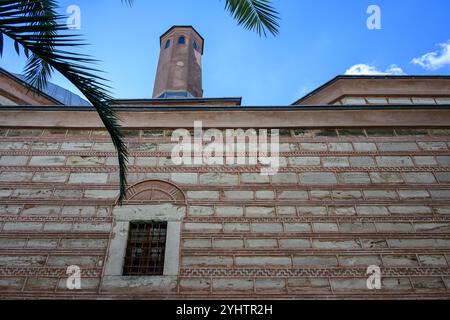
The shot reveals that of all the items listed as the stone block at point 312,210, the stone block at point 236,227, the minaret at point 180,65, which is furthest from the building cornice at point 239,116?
the minaret at point 180,65

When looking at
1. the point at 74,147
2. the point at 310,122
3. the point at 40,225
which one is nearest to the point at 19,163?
the point at 74,147

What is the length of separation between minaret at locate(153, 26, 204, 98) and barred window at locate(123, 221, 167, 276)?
693cm

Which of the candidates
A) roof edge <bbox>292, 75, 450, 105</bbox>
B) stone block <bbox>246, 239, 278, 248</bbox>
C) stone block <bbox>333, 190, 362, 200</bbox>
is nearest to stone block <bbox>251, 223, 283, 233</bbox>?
stone block <bbox>246, 239, 278, 248</bbox>

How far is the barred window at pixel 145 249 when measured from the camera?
4.40 metres

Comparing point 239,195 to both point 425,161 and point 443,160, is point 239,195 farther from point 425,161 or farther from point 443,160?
point 443,160

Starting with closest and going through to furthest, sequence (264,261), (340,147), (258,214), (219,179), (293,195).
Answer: (264,261), (258,214), (293,195), (219,179), (340,147)

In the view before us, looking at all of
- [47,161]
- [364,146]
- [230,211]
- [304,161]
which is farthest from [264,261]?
[47,161]

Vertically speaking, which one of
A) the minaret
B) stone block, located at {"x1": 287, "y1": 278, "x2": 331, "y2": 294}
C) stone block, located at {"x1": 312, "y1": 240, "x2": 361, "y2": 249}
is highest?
the minaret

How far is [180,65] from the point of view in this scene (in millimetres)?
12164

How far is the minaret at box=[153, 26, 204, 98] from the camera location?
37.6ft

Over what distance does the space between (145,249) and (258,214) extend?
166 cm

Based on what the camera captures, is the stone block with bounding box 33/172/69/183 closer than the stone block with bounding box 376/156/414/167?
Yes

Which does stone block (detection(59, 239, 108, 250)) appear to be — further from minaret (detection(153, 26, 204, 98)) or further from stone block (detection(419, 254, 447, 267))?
minaret (detection(153, 26, 204, 98))
